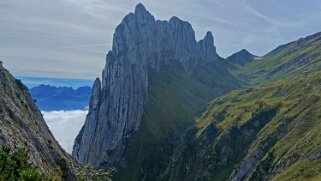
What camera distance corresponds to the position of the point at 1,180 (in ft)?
262

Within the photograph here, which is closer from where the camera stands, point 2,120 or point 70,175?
point 2,120

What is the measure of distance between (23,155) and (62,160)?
125 ft

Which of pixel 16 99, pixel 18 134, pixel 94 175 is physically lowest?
pixel 94 175

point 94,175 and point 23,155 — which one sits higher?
point 23,155

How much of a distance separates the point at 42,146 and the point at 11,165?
1787 inches

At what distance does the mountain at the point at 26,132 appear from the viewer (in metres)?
Answer: 118

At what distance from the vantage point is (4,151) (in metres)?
97.3

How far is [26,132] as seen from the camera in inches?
5300

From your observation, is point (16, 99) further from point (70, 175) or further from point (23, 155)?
point (23, 155)

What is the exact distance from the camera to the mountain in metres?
118

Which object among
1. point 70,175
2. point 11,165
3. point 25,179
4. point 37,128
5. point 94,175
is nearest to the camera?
point 25,179

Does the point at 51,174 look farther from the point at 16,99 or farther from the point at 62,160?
the point at 16,99

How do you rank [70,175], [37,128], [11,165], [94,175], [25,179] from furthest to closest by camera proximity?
[94,175], [37,128], [70,175], [11,165], [25,179]

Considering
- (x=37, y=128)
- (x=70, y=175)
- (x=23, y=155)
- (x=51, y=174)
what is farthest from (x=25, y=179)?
(x=37, y=128)
